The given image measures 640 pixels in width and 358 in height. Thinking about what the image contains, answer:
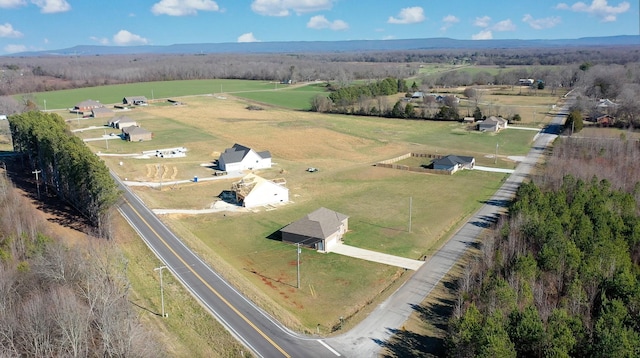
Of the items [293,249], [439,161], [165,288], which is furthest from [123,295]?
[439,161]

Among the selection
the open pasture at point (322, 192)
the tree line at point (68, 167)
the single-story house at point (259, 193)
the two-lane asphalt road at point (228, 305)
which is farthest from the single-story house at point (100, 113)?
the two-lane asphalt road at point (228, 305)

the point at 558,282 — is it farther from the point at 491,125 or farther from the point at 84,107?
the point at 84,107

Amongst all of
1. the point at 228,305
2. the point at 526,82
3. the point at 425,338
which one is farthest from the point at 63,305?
the point at 526,82

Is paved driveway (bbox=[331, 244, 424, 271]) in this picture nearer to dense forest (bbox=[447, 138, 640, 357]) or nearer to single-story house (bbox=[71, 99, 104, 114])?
dense forest (bbox=[447, 138, 640, 357])

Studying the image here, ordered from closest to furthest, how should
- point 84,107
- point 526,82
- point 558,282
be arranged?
point 558,282
point 84,107
point 526,82

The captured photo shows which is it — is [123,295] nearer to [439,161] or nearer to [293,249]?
[293,249]

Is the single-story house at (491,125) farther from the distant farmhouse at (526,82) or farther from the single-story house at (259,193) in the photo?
the distant farmhouse at (526,82)
